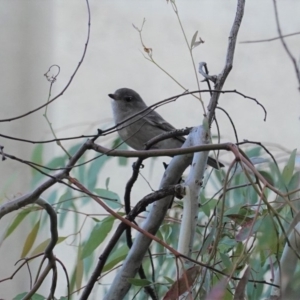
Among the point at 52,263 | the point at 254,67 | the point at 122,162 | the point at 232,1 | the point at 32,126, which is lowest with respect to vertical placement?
the point at 52,263

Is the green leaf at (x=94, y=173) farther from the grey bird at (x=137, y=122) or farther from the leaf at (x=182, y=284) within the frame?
the leaf at (x=182, y=284)

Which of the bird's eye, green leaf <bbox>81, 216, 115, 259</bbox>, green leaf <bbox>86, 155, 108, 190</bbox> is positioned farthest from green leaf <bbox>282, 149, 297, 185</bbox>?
the bird's eye

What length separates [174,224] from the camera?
0.80 m

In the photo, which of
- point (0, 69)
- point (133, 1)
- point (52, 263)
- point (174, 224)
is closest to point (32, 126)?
point (0, 69)

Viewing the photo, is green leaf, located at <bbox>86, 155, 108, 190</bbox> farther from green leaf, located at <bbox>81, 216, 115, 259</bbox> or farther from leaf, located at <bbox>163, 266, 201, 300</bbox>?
leaf, located at <bbox>163, 266, 201, 300</bbox>

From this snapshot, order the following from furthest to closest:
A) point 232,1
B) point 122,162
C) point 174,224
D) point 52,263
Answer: point 232,1 → point 122,162 → point 174,224 → point 52,263

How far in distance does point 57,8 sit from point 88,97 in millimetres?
271

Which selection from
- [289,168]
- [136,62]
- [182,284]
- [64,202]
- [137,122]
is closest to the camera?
[182,284]

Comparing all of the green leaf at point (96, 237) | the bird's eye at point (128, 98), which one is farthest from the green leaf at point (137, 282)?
the bird's eye at point (128, 98)

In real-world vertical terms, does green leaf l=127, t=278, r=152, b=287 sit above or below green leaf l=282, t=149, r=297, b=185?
below

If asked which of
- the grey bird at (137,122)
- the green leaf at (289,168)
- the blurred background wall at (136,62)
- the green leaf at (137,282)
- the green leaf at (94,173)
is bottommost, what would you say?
the green leaf at (137,282)

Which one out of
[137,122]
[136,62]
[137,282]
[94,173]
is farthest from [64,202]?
[136,62]

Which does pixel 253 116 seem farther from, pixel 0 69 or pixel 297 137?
pixel 0 69

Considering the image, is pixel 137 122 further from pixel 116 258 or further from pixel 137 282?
pixel 137 282
